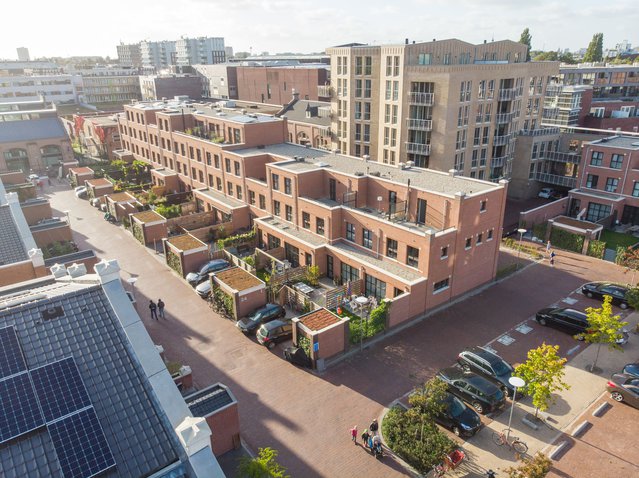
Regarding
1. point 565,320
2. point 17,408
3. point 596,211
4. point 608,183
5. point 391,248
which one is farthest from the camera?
point 596,211

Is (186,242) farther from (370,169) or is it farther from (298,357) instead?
(298,357)

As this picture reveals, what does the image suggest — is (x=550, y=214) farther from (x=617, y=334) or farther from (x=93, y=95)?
(x=93, y=95)

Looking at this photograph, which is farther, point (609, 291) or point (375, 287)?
point (609, 291)

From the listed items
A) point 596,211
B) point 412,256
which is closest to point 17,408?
point 412,256

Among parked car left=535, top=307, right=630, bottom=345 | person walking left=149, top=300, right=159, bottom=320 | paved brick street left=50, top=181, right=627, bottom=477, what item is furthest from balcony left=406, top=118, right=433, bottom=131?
person walking left=149, top=300, right=159, bottom=320

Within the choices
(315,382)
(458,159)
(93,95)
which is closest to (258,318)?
(315,382)

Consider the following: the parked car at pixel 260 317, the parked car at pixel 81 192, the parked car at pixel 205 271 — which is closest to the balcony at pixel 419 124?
the parked car at pixel 205 271
